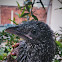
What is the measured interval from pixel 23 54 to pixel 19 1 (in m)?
0.43

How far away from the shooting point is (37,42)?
0.49 meters

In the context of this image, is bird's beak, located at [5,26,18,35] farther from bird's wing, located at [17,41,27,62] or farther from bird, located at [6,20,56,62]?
bird's wing, located at [17,41,27,62]

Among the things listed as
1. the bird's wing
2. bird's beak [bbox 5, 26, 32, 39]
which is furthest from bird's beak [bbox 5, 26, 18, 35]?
the bird's wing

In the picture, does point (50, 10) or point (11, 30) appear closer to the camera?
point (11, 30)

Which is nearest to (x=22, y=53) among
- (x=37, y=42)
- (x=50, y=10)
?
(x=37, y=42)

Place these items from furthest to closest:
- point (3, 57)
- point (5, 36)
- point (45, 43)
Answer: point (5, 36), point (3, 57), point (45, 43)

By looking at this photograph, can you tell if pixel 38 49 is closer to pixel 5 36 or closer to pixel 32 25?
pixel 32 25

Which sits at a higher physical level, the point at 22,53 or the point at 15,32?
the point at 15,32

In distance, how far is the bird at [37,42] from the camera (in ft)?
1.55

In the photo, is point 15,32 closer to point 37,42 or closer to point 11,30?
point 11,30

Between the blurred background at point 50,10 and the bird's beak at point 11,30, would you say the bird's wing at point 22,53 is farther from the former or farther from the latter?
the blurred background at point 50,10

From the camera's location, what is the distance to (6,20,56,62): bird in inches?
18.6

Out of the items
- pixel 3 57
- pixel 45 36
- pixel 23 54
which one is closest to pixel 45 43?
pixel 45 36

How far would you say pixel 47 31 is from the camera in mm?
502
